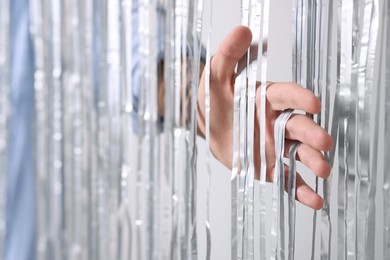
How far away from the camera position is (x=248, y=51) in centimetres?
58

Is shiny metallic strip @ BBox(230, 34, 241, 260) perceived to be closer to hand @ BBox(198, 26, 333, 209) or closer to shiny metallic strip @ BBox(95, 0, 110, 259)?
hand @ BBox(198, 26, 333, 209)

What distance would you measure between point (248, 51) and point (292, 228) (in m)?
0.18

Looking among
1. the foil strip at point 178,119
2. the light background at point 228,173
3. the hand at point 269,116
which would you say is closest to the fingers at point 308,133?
the hand at point 269,116

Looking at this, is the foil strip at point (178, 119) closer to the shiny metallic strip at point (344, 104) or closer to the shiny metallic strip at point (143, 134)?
the shiny metallic strip at point (143, 134)

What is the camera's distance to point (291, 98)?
55cm

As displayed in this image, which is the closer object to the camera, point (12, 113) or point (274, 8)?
point (12, 113)

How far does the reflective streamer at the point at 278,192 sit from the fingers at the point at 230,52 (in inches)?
2.7

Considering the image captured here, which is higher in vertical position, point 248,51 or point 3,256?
point 248,51

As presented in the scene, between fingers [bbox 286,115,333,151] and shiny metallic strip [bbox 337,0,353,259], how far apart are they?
51 millimetres

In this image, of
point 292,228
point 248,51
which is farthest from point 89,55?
point 292,228

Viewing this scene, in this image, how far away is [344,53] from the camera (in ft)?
1.91

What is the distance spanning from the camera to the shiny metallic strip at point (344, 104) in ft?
1.91

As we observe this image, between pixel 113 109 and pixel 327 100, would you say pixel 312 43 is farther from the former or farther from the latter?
pixel 113 109

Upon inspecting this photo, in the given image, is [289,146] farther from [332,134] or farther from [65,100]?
[65,100]
